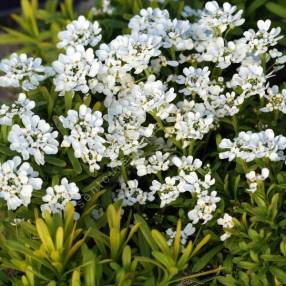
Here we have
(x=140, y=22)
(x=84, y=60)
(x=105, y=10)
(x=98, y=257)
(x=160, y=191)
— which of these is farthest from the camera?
(x=105, y=10)

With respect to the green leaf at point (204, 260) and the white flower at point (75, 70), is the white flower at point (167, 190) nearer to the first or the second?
the green leaf at point (204, 260)

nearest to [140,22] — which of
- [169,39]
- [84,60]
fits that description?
[169,39]

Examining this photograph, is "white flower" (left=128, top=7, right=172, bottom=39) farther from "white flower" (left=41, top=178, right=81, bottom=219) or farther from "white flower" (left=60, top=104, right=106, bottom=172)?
"white flower" (left=41, top=178, right=81, bottom=219)

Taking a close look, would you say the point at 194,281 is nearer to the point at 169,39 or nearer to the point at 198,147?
the point at 198,147

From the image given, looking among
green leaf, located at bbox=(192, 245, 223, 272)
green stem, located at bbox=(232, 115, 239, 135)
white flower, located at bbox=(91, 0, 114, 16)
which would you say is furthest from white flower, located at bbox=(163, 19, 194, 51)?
green leaf, located at bbox=(192, 245, 223, 272)

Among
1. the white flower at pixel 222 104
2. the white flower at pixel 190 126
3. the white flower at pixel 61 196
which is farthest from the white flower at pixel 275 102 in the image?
the white flower at pixel 61 196

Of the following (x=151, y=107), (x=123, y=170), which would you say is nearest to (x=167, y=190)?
(x=123, y=170)
